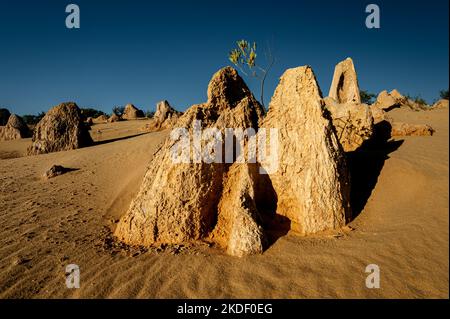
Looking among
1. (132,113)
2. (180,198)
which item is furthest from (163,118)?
(180,198)

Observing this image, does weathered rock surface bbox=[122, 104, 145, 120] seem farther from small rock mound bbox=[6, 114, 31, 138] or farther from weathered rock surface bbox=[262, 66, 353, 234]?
weathered rock surface bbox=[262, 66, 353, 234]

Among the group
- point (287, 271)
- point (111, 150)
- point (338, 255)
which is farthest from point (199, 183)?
point (111, 150)

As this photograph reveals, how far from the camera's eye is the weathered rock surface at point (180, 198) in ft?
11.6

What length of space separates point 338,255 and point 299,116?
5.76 ft

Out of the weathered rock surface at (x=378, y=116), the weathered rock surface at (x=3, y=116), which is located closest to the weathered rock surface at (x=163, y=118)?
the weathered rock surface at (x=378, y=116)

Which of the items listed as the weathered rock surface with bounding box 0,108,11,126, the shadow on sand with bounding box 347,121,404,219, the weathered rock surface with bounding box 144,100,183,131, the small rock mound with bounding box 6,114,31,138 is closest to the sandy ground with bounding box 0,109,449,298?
the shadow on sand with bounding box 347,121,404,219

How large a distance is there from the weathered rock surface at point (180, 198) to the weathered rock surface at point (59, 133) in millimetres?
7662

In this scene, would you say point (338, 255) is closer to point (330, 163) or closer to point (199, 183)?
point (330, 163)

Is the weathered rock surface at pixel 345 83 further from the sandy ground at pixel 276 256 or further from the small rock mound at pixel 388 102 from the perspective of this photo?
the sandy ground at pixel 276 256

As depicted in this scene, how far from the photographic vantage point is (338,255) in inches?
117

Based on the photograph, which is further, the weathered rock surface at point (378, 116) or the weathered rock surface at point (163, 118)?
the weathered rock surface at point (163, 118)

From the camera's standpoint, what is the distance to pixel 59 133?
10.4 meters

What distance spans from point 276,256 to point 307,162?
1.19 metres

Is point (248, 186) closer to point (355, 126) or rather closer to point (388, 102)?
point (355, 126)
